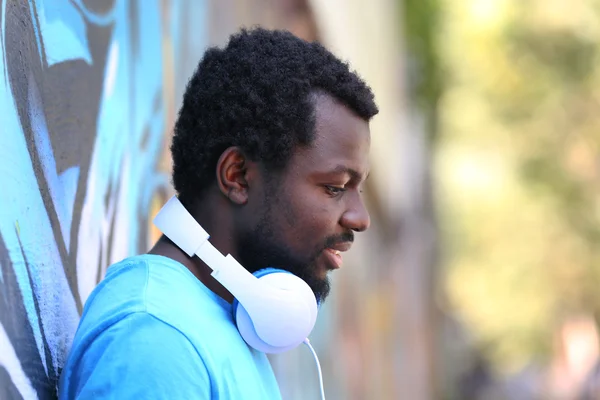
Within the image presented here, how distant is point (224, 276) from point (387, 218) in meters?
10.7

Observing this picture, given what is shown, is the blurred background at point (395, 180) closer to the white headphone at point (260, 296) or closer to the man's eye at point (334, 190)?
the white headphone at point (260, 296)

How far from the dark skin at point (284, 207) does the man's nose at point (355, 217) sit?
0.01 metres

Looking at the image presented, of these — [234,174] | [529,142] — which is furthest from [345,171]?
[529,142]

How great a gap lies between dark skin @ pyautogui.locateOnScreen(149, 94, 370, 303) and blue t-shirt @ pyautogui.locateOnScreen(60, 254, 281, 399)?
6.1 inches

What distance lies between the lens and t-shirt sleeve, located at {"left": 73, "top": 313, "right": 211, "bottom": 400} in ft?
5.78

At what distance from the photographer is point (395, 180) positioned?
13055 mm

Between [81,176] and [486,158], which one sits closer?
[81,176]

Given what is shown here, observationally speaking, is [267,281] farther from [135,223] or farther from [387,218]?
[387,218]

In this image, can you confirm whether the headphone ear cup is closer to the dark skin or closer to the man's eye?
the dark skin

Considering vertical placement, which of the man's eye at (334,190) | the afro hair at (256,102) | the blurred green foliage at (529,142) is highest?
the blurred green foliage at (529,142)

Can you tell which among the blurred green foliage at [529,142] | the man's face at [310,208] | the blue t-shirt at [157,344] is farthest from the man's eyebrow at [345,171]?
the blurred green foliage at [529,142]

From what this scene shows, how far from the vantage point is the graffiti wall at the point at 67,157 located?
203 centimetres

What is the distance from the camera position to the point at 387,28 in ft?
44.3

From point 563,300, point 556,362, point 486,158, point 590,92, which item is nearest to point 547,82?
point 590,92
